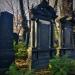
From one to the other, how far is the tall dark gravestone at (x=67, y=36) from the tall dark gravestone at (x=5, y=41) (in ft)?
14.0

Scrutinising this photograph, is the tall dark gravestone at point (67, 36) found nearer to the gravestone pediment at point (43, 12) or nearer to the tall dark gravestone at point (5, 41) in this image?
the gravestone pediment at point (43, 12)

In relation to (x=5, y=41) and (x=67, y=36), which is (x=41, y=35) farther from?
(x=67, y=36)

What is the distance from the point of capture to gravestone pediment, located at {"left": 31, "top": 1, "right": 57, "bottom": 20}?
37.2 feet

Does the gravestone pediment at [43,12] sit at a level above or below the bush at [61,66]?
above

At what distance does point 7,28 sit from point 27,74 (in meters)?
2.88

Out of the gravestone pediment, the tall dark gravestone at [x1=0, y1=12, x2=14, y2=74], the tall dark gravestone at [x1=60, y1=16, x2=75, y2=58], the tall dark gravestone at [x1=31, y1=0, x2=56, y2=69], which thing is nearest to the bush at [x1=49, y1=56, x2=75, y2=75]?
the tall dark gravestone at [x1=31, y1=0, x2=56, y2=69]

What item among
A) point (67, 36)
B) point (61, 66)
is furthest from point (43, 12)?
point (61, 66)

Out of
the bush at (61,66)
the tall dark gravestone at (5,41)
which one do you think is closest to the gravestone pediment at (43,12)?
the tall dark gravestone at (5,41)

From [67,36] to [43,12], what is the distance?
2.51m

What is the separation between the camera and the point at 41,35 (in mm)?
11688

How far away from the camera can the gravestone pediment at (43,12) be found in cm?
1134

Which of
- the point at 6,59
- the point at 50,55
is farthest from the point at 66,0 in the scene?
the point at 6,59

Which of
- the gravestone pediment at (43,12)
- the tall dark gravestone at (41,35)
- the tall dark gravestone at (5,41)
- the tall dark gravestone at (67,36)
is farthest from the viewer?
the tall dark gravestone at (67,36)

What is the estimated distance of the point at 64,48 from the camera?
13.4 metres
